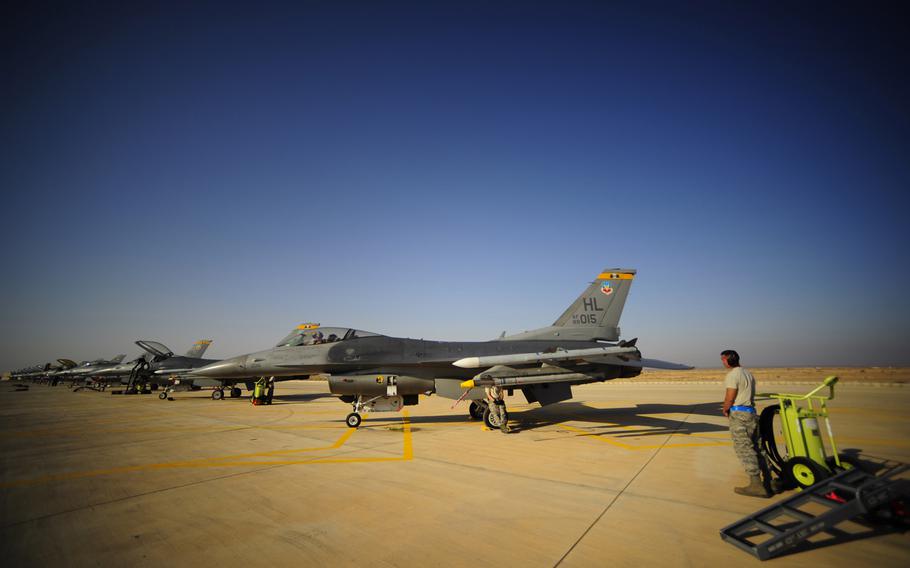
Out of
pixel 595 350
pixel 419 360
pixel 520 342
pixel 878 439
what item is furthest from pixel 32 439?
pixel 878 439

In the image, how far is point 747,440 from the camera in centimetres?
496

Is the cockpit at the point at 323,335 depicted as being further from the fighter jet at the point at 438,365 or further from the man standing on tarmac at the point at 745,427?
the man standing on tarmac at the point at 745,427

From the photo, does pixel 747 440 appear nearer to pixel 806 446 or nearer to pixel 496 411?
pixel 806 446

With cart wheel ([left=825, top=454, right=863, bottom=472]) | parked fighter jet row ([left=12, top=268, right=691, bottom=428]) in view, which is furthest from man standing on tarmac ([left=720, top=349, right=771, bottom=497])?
parked fighter jet row ([left=12, top=268, right=691, bottom=428])

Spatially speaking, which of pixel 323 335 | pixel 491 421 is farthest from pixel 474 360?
pixel 323 335

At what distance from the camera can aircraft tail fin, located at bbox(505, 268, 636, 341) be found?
13.1 m

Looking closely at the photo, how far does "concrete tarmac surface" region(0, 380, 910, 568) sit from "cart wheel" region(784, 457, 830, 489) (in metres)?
0.47

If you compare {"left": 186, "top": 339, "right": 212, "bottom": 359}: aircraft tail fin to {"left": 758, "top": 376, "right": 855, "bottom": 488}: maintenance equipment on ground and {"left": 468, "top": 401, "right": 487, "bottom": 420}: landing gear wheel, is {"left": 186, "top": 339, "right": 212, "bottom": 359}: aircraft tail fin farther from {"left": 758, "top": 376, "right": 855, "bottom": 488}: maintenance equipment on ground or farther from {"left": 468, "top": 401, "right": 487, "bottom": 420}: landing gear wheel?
{"left": 758, "top": 376, "right": 855, "bottom": 488}: maintenance equipment on ground

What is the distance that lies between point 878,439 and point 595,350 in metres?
5.82

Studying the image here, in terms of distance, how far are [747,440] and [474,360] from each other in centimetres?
585

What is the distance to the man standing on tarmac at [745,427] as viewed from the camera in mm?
4812

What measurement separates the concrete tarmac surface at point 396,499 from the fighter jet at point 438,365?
53.1 inches

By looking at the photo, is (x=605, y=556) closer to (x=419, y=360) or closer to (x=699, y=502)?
(x=699, y=502)

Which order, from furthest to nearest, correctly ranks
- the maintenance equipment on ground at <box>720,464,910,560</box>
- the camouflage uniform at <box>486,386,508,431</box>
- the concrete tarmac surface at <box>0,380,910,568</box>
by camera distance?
→ 1. the camouflage uniform at <box>486,386,508,431</box>
2. the concrete tarmac surface at <box>0,380,910,568</box>
3. the maintenance equipment on ground at <box>720,464,910,560</box>
